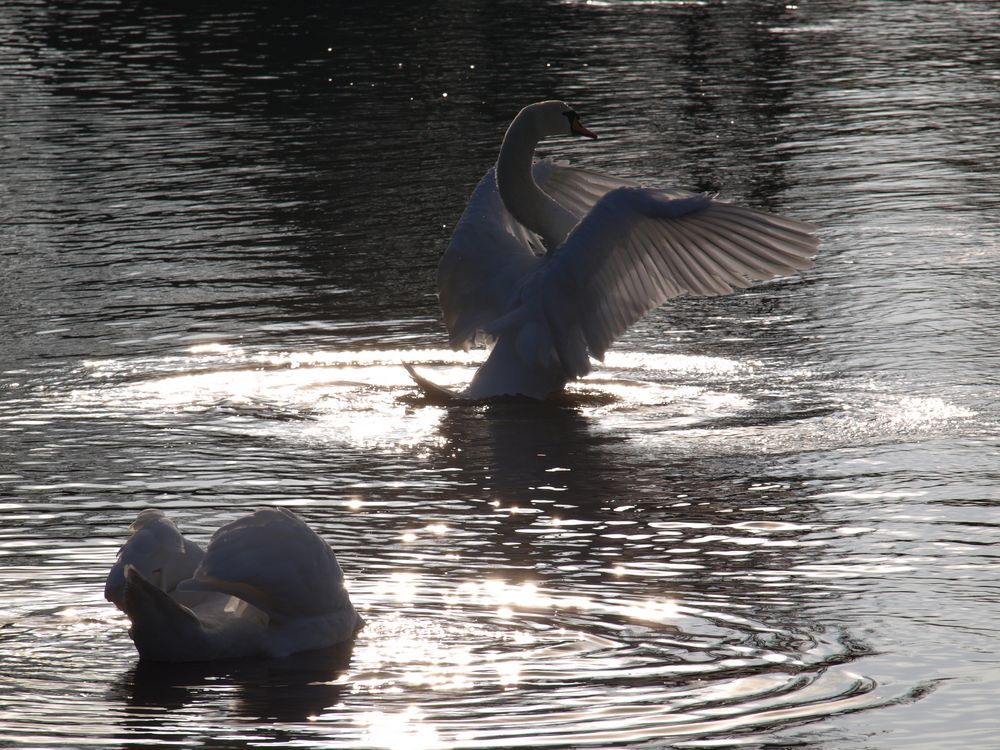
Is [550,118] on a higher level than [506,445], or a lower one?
higher

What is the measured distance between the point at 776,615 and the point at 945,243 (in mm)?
7500

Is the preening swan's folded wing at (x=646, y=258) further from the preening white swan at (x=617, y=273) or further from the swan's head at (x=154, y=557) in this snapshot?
the swan's head at (x=154, y=557)

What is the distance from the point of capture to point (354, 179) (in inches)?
685

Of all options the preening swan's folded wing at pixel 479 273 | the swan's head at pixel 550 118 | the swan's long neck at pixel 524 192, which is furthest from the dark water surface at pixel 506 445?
the swan's head at pixel 550 118

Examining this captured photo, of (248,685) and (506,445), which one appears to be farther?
(506,445)

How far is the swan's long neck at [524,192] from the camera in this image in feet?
35.7

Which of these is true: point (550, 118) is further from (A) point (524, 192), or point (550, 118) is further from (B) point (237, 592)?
(B) point (237, 592)

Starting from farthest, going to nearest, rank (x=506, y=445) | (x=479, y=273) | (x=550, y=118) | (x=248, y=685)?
(x=550, y=118)
(x=479, y=273)
(x=506, y=445)
(x=248, y=685)

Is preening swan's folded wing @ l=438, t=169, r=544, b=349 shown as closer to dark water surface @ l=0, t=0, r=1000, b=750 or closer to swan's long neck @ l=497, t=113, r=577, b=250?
swan's long neck @ l=497, t=113, r=577, b=250

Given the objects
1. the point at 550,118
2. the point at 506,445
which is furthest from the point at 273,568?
the point at 550,118

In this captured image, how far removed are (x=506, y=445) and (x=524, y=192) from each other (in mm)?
2244

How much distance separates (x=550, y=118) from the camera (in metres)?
11.0

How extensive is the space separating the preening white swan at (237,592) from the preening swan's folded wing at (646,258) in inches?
159

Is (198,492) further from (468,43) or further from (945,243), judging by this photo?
(468,43)
